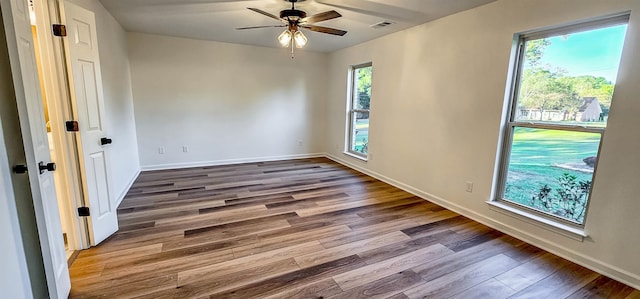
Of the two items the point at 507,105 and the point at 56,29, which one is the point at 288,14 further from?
the point at 507,105

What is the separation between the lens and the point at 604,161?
2107 millimetres

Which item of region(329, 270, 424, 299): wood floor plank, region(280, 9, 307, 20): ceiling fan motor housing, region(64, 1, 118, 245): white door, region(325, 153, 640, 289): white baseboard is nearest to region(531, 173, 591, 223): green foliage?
region(325, 153, 640, 289): white baseboard

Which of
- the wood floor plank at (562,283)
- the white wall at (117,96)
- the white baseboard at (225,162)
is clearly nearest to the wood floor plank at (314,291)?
the wood floor plank at (562,283)

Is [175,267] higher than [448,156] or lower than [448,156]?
lower

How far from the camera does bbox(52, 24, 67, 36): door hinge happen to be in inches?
79.7

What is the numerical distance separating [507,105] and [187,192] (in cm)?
403

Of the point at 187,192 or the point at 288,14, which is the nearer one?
the point at 288,14

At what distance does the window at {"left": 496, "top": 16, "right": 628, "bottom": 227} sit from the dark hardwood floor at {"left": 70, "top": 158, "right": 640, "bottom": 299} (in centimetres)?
51

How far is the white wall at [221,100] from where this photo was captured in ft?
15.4

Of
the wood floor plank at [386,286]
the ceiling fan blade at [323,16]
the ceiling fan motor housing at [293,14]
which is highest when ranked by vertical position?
the ceiling fan motor housing at [293,14]

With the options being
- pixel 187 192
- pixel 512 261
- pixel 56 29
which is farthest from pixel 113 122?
pixel 512 261

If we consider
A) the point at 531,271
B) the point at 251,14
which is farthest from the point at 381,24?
the point at 531,271

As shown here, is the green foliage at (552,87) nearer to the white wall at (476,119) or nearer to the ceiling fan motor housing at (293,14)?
the white wall at (476,119)

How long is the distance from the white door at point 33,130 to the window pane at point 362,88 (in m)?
4.29
